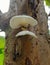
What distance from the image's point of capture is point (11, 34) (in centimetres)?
90

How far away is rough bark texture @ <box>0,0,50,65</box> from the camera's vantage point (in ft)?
2.74

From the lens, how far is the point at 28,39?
33.3 inches

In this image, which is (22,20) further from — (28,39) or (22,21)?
(28,39)

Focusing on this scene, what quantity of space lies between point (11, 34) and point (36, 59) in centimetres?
17

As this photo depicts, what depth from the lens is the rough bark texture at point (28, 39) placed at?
836 millimetres

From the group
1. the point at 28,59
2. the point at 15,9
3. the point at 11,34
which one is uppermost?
the point at 15,9

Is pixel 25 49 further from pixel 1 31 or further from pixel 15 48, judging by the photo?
pixel 1 31

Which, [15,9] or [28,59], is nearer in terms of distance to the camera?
[28,59]

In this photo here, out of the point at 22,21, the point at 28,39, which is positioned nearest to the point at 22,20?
the point at 22,21

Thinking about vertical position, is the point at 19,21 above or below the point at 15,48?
above

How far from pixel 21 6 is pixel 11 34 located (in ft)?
0.47

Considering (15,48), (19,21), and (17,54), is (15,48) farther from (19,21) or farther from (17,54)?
(19,21)

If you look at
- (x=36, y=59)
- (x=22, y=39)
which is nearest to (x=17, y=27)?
(x=22, y=39)

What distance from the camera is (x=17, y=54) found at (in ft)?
2.70
